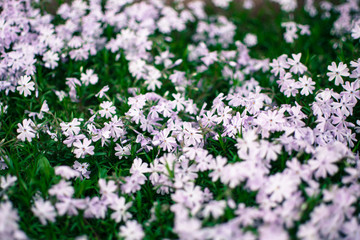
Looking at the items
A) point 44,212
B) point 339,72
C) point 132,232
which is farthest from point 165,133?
point 339,72

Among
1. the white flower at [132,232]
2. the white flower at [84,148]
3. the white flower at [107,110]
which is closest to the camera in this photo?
the white flower at [132,232]

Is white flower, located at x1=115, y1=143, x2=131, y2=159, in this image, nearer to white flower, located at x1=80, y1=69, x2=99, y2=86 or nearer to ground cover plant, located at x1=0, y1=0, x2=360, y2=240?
ground cover plant, located at x1=0, y1=0, x2=360, y2=240

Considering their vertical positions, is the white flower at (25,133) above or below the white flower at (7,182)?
above

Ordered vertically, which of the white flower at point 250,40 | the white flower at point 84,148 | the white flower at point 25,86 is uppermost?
the white flower at point 250,40

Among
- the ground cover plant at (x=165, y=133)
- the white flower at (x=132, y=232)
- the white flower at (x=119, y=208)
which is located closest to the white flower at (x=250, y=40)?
the ground cover plant at (x=165, y=133)

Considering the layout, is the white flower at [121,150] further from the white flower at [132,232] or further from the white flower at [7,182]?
the white flower at [7,182]

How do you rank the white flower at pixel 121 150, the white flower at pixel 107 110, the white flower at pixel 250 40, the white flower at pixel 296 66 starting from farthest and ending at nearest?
the white flower at pixel 250 40, the white flower at pixel 296 66, the white flower at pixel 107 110, the white flower at pixel 121 150

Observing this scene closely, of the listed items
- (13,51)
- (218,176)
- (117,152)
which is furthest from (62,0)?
(218,176)

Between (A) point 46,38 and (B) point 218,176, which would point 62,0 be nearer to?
(A) point 46,38

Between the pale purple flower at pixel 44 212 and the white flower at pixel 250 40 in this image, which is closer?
the pale purple flower at pixel 44 212
